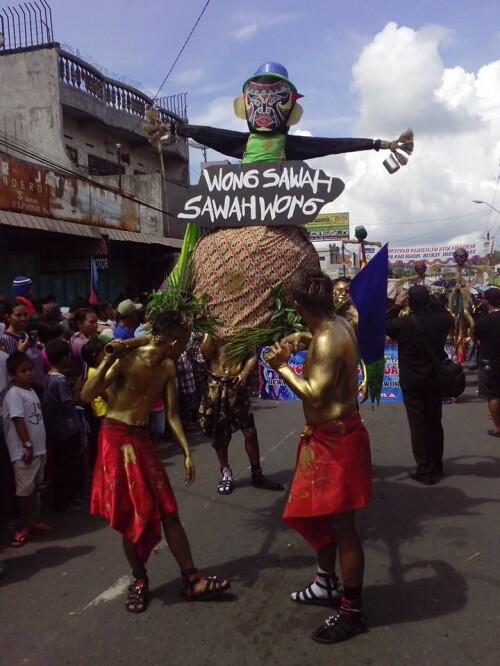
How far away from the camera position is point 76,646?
2.85 meters

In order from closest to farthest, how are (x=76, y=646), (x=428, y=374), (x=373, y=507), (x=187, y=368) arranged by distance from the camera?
(x=76, y=646)
(x=373, y=507)
(x=428, y=374)
(x=187, y=368)

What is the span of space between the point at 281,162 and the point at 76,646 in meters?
2.96

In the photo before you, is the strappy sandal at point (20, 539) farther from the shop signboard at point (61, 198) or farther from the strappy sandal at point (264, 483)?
the shop signboard at point (61, 198)

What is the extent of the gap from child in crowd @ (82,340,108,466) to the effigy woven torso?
137 cm

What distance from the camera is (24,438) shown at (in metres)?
4.18

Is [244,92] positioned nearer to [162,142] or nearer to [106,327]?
[162,142]

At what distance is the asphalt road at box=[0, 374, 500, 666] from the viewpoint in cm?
274

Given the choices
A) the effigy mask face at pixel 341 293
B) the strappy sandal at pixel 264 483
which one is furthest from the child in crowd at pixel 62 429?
the effigy mask face at pixel 341 293

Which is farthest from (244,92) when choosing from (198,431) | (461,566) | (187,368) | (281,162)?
(198,431)

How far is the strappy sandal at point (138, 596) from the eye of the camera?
3125 mm

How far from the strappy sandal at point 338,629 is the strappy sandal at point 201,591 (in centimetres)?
60

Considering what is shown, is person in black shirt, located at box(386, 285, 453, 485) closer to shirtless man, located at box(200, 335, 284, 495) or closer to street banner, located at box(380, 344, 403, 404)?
shirtless man, located at box(200, 335, 284, 495)

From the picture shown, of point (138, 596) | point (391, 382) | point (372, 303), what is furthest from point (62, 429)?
point (391, 382)

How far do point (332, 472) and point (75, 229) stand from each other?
9.45m
